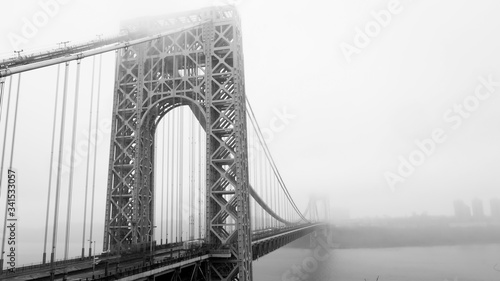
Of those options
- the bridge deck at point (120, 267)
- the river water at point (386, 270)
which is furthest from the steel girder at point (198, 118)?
the river water at point (386, 270)

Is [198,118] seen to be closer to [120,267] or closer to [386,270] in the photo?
[120,267]

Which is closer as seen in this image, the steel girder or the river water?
the steel girder

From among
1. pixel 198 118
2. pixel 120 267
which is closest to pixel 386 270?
pixel 198 118

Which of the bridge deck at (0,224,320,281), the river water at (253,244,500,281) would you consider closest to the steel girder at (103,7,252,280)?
the bridge deck at (0,224,320,281)

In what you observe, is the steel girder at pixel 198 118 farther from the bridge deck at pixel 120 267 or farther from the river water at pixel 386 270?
the river water at pixel 386 270

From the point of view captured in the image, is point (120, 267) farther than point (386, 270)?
No

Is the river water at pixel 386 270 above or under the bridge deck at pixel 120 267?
under

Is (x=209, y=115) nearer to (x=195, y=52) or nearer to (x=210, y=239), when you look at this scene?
(x=195, y=52)

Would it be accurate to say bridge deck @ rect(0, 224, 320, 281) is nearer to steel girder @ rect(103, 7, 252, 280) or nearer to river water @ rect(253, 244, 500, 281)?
steel girder @ rect(103, 7, 252, 280)

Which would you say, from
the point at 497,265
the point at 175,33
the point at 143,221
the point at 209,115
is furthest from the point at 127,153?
the point at 497,265
